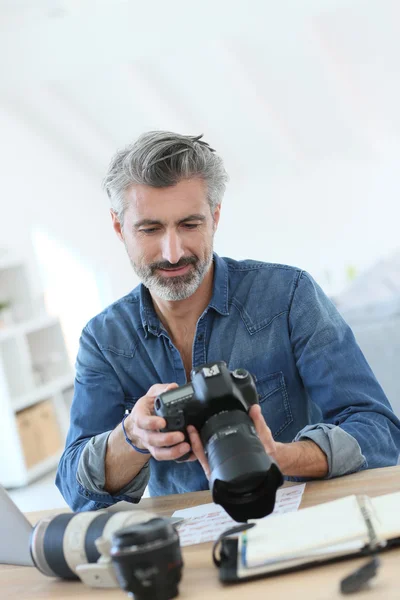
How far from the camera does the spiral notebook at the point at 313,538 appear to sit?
0.89 m

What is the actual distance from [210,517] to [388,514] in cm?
35

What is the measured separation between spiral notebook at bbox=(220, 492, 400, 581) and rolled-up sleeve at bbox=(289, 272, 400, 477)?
1.02ft

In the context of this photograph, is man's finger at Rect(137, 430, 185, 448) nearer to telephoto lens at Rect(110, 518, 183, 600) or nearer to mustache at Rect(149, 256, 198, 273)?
telephoto lens at Rect(110, 518, 183, 600)

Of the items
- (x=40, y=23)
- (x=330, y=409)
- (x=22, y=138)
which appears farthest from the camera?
(x=22, y=138)

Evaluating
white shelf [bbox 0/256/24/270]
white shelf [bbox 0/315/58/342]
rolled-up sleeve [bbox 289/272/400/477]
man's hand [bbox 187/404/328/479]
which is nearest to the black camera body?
man's hand [bbox 187/404/328/479]

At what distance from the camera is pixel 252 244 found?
9320mm

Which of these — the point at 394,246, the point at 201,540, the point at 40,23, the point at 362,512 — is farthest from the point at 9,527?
the point at 394,246

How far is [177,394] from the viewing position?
1.08 metres

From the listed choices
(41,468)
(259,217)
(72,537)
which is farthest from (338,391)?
(259,217)

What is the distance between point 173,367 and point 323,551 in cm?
75

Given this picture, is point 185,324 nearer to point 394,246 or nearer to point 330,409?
point 330,409

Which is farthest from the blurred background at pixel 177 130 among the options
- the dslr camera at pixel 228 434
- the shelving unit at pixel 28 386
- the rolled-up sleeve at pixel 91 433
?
the dslr camera at pixel 228 434

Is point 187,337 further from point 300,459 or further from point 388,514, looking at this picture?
point 388,514

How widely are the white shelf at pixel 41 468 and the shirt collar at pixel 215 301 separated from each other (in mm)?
3599
